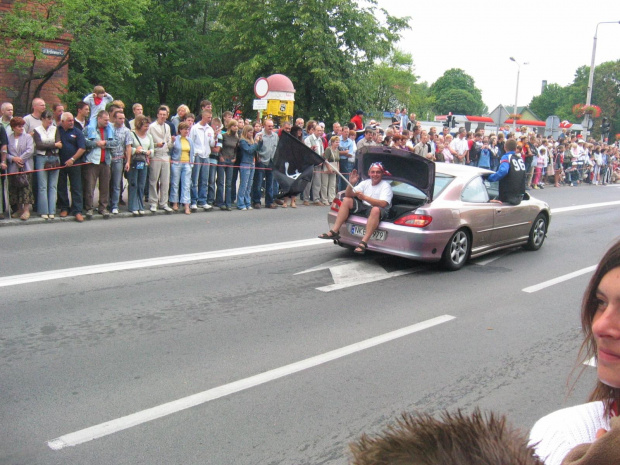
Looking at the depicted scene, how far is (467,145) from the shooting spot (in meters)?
23.1

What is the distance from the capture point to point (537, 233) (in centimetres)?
1200

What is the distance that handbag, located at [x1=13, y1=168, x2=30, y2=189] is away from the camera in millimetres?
11352

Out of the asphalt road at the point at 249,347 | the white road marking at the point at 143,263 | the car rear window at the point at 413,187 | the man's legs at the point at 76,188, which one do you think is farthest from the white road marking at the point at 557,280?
the man's legs at the point at 76,188

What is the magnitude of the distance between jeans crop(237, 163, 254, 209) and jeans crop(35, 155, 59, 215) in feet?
14.0

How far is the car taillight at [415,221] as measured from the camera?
927 centimetres

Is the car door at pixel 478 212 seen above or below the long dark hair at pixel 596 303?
below

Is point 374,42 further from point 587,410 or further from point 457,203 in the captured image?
point 587,410

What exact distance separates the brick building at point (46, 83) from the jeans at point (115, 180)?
960 centimetres

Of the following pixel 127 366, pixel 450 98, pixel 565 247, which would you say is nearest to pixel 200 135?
pixel 565 247

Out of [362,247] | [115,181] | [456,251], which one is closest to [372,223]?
[362,247]

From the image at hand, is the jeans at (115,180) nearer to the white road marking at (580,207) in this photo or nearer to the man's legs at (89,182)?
the man's legs at (89,182)

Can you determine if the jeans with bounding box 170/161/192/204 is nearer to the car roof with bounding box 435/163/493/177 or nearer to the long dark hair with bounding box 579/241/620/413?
the car roof with bounding box 435/163/493/177

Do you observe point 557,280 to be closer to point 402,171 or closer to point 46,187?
point 402,171

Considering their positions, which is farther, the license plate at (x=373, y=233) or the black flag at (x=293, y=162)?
the black flag at (x=293, y=162)
